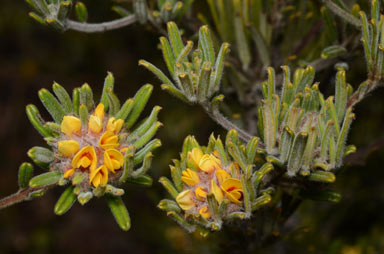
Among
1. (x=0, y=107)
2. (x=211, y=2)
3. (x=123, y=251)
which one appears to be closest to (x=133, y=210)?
(x=123, y=251)

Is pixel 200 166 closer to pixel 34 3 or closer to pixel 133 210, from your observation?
pixel 34 3

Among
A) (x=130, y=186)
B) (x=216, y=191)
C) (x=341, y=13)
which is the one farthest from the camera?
(x=130, y=186)

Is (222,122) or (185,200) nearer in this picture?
(185,200)

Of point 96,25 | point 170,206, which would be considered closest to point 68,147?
point 170,206

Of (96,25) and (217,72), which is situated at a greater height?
(96,25)

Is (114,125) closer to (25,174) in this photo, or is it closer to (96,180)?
(96,180)

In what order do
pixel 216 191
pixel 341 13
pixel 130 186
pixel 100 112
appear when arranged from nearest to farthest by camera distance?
pixel 216 191
pixel 100 112
pixel 341 13
pixel 130 186

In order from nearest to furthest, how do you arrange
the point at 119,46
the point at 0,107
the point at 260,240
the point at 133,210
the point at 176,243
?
the point at 260,240 → the point at 176,243 → the point at 133,210 → the point at 119,46 → the point at 0,107

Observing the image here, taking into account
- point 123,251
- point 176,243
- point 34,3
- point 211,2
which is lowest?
point 123,251

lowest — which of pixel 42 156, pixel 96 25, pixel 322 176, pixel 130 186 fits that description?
pixel 130 186
